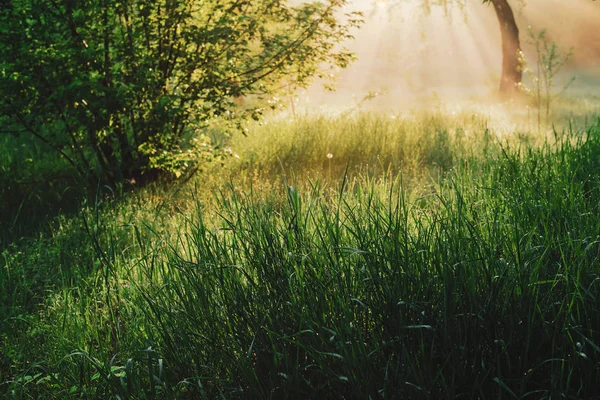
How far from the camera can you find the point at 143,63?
17.6ft

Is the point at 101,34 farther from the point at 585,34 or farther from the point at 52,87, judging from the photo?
the point at 585,34

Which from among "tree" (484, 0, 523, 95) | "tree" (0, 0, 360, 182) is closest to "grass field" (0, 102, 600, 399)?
"tree" (0, 0, 360, 182)

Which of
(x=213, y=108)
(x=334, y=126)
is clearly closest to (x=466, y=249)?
(x=213, y=108)

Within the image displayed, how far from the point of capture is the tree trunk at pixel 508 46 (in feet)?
51.2

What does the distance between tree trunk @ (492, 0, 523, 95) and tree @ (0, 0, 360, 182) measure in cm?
1141

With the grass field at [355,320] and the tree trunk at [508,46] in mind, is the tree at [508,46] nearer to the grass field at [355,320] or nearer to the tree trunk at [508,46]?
the tree trunk at [508,46]

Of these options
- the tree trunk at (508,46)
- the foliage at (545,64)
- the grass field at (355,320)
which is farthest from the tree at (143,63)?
the tree trunk at (508,46)

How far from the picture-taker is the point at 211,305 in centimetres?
233

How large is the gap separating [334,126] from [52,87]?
4.16 metres

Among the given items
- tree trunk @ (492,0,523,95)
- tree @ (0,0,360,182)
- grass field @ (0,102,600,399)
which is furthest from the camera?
tree trunk @ (492,0,523,95)

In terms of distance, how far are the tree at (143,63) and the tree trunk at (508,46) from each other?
1141 cm

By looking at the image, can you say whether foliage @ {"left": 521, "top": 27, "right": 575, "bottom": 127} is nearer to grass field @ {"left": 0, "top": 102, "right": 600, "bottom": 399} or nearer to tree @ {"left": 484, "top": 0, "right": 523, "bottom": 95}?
grass field @ {"left": 0, "top": 102, "right": 600, "bottom": 399}

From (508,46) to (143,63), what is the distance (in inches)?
533

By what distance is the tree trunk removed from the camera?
51.2 feet
